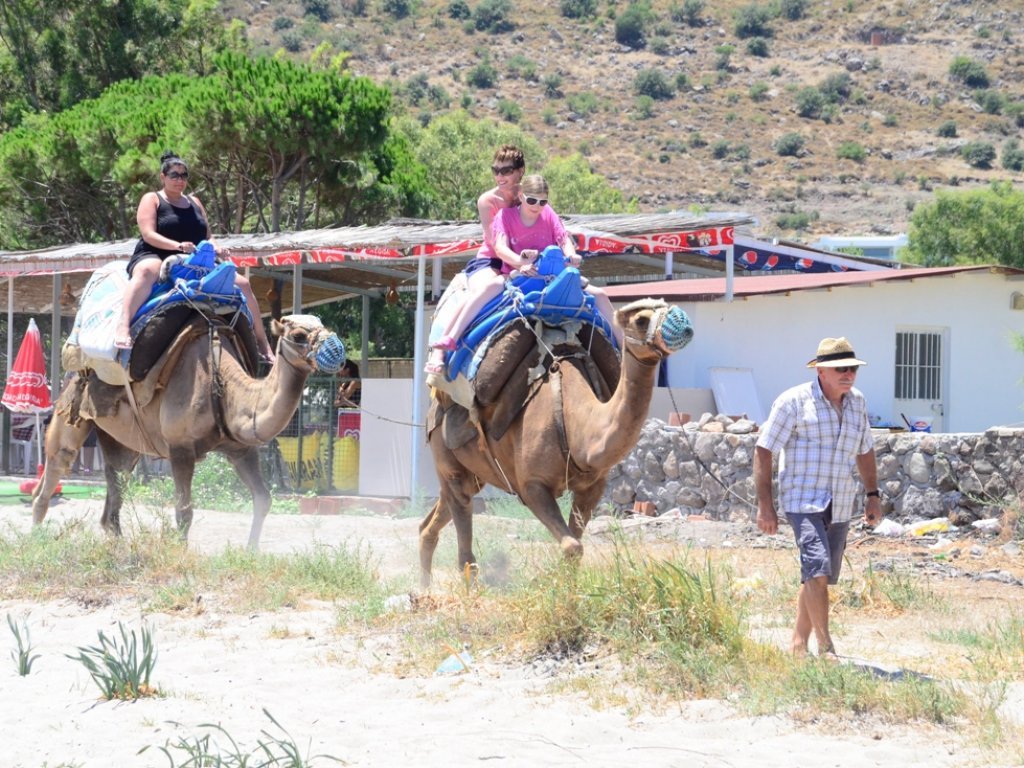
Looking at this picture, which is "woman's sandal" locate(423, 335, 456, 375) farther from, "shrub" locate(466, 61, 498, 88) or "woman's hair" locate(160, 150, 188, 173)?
"shrub" locate(466, 61, 498, 88)

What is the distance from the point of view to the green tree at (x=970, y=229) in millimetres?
43531

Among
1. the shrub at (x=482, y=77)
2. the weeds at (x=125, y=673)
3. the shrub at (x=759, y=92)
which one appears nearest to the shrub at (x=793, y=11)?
the shrub at (x=759, y=92)

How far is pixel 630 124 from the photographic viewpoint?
81875mm

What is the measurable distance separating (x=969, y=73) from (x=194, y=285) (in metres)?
81.6

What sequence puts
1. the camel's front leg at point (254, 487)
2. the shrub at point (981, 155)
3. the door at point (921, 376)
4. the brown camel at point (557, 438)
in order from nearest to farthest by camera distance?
the brown camel at point (557, 438) → the camel's front leg at point (254, 487) → the door at point (921, 376) → the shrub at point (981, 155)

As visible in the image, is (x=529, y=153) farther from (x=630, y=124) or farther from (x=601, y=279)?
(x=630, y=124)

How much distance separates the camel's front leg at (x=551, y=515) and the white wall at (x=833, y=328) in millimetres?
14241

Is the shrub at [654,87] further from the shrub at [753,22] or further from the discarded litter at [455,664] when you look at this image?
the discarded litter at [455,664]

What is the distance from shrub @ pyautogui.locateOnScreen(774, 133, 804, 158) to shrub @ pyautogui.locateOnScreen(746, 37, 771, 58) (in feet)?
48.4

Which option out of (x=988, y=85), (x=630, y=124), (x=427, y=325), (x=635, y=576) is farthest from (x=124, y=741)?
(x=988, y=85)

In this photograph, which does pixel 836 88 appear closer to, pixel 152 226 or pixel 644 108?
pixel 644 108

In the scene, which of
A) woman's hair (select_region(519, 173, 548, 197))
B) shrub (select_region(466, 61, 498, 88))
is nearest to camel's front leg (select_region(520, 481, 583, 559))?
woman's hair (select_region(519, 173, 548, 197))

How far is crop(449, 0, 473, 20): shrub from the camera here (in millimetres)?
97875

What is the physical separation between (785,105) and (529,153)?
41.1 meters
